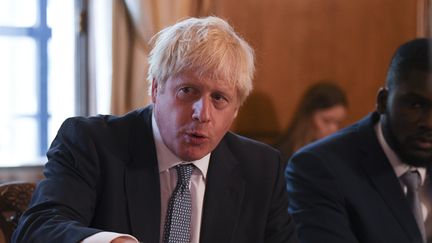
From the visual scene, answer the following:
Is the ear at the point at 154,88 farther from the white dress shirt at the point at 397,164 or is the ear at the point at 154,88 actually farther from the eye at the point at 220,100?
the white dress shirt at the point at 397,164

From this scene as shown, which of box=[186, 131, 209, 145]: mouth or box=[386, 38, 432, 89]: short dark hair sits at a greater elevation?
box=[386, 38, 432, 89]: short dark hair

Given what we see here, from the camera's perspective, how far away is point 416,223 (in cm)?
242

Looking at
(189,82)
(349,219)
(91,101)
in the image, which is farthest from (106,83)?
(189,82)

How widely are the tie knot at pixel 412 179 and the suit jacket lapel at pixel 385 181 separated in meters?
0.05

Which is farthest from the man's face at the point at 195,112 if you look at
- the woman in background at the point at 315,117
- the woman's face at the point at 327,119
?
the woman's face at the point at 327,119

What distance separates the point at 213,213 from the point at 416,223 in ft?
2.66

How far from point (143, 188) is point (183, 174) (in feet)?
0.41

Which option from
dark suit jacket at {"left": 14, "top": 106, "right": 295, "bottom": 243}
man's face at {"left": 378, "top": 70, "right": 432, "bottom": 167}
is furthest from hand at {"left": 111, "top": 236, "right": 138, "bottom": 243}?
man's face at {"left": 378, "top": 70, "right": 432, "bottom": 167}

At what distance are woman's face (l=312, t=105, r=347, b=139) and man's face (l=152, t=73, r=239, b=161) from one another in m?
3.26

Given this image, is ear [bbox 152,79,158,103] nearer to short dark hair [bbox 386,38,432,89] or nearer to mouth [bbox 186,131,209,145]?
mouth [bbox 186,131,209,145]

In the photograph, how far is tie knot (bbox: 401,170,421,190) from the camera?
251 cm

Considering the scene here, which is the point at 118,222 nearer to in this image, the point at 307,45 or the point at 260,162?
the point at 260,162

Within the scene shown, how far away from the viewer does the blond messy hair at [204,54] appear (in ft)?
6.25

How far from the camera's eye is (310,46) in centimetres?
→ 566
